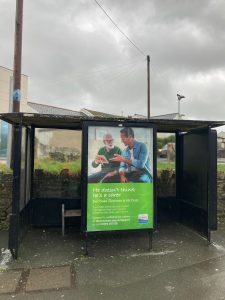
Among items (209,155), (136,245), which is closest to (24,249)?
(136,245)

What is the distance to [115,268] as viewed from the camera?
4.77 metres

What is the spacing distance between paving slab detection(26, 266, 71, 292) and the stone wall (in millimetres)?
2592

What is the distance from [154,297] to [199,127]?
12.0 ft

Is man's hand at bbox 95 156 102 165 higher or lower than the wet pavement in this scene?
higher

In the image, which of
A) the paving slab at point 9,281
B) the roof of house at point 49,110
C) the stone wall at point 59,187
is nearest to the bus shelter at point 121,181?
the paving slab at point 9,281

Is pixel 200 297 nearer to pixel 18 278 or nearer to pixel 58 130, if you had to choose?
pixel 18 278

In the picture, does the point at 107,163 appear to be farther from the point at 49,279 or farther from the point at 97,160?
the point at 49,279

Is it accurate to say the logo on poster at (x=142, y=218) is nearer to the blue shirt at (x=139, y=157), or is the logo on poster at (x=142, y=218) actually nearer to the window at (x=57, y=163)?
the blue shirt at (x=139, y=157)

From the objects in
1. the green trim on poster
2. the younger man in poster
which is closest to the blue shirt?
the younger man in poster

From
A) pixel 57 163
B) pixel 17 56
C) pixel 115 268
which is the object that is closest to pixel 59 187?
pixel 57 163

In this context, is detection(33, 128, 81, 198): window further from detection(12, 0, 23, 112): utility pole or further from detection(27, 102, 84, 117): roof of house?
detection(27, 102, 84, 117): roof of house

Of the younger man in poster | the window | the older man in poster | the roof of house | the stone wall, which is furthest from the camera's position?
the roof of house

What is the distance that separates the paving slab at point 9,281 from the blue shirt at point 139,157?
→ 231 cm

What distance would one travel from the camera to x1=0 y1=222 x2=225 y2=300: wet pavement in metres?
3.98
